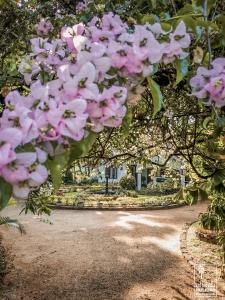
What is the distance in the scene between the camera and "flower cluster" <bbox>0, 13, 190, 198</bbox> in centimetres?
66

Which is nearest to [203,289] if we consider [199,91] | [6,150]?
[199,91]

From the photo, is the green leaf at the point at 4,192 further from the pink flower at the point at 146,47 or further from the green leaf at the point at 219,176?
the green leaf at the point at 219,176

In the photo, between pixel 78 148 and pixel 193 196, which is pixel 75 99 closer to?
pixel 78 148

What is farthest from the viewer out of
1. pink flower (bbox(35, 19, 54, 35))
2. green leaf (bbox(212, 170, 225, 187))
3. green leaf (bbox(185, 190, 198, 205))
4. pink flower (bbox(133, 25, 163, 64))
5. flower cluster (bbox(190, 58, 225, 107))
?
green leaf (bbox(185, 190, 198, 205))

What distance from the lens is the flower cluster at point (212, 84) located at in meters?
0.98

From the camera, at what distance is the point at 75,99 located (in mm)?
709

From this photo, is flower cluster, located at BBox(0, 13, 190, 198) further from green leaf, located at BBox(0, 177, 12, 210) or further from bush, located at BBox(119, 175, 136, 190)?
bush, located at BBox(119, 175, 136, 190)

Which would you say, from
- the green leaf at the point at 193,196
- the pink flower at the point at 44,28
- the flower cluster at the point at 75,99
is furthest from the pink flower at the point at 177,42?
the green leaf at the point at 193,196

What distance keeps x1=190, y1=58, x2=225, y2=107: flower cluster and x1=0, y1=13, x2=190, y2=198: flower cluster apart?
10 centimetres

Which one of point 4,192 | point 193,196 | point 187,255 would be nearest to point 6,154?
point 4,192

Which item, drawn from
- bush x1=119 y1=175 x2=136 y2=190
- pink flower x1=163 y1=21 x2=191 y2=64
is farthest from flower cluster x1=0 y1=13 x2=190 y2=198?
bush x1=119 y1=175 x2=136 y2=190

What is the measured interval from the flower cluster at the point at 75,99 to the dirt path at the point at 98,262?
664 cm

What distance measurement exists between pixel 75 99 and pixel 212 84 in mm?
440

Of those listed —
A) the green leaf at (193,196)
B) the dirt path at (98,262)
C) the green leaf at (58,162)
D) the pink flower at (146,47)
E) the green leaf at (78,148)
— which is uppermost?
the pink flower at (146,47)
